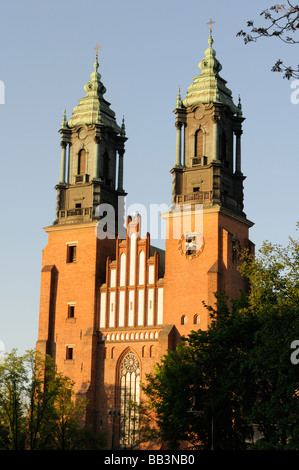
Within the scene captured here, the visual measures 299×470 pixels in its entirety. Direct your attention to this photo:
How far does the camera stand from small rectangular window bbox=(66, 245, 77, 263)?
68.8 meters

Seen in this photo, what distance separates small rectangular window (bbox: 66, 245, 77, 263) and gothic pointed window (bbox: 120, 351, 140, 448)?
31.5 ft

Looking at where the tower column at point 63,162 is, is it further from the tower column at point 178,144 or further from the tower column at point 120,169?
the tower column at point 178,144

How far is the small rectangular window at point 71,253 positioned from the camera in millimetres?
68750

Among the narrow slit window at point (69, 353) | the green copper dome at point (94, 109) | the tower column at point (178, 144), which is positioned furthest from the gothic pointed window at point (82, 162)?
the narrow slit window at point (69, 353)

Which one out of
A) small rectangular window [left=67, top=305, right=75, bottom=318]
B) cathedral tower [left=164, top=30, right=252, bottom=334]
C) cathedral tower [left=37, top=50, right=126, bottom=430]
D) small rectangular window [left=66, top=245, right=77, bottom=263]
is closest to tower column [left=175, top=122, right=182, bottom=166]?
cathedral tower [left=164, top=30, right=252, bottom=334]

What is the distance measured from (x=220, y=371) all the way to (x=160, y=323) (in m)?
18.1

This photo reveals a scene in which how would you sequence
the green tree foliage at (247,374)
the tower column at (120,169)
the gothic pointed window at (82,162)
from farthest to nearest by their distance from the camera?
1. the tower column at (120,169)
2. the gothic pointed window at (82,162)
3. the green tree foliage at (247,374)

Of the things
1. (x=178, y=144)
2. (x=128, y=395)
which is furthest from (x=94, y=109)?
(x=128, y=395)

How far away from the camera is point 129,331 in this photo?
213 ft

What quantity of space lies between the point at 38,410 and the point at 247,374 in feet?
71.5

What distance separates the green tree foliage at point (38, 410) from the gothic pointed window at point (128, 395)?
229cm

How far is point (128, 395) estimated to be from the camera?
2516 inches

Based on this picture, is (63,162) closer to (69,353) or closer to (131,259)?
(131,259)

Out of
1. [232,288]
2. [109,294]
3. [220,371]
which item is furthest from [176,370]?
[109,294]
